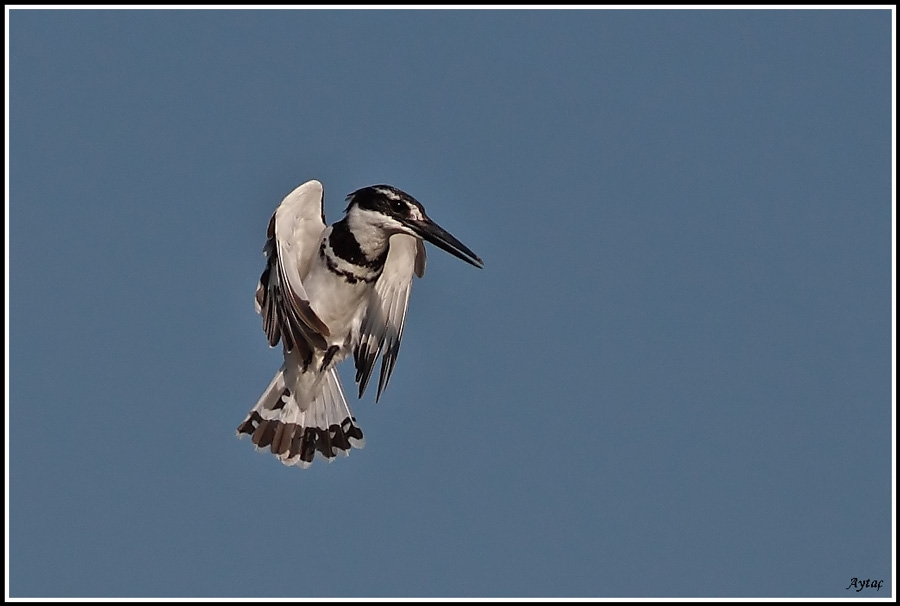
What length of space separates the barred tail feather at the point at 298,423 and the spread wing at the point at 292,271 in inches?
37.1


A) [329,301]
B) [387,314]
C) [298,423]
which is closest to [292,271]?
[329,301]

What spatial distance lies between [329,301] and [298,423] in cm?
143

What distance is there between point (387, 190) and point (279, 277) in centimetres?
93

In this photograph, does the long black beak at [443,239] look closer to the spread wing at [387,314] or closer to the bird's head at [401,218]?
the bird's head at [401,218]

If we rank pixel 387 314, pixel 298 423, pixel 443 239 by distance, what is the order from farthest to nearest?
pixel 298 423 → pixel 387 314 → pixel 443 239

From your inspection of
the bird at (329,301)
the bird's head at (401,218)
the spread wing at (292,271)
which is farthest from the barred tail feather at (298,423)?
the bird's head at (401,218)

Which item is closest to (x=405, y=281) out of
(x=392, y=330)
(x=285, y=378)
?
(x=392, y=330)

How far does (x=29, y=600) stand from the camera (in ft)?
40.8

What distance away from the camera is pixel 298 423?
1221cm

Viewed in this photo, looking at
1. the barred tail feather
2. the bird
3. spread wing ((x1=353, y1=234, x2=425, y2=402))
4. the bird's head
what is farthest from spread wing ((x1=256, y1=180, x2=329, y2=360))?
the barred tail feather

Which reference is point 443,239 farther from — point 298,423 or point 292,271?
point 298,423

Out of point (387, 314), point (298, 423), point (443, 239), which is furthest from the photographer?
point (298, 423)

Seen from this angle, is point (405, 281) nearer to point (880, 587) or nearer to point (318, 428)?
point (318, 428)

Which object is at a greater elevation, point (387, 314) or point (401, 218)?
point (401, 218)
